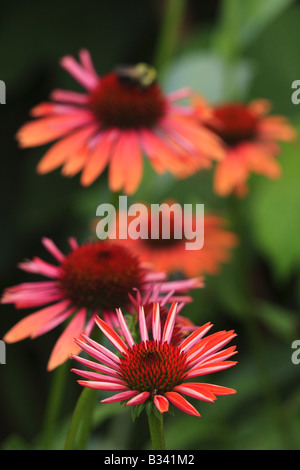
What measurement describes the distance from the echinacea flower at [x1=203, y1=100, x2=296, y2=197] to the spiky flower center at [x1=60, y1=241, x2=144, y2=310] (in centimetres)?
35

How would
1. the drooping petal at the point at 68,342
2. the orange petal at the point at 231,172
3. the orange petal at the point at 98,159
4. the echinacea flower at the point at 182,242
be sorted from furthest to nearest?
the echinacea flower at the point at 182,242
the orange petal at the point at 231,172
the orange petal at the point at 98,159
the drooping petal at the point at 68,342

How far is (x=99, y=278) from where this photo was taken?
13.5 inches

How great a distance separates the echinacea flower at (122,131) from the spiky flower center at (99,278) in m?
0.12

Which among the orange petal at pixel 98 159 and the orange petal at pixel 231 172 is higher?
the orange petal at pixel 231 172

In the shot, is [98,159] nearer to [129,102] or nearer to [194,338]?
[129,102]

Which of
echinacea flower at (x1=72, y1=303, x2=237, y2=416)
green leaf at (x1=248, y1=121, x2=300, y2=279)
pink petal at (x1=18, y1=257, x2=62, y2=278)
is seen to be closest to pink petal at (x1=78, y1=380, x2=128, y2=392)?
echinacea flower at (x1=72, y1=303, x2=237, y2=416)

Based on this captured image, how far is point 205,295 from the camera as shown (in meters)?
0.90

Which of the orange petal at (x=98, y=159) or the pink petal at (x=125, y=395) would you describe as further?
the orange petal at (x=98, y=159)

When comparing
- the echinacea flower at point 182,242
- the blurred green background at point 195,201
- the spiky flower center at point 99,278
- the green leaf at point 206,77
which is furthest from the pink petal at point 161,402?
the green leaf at point 206,77

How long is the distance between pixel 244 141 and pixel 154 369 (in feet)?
1.83

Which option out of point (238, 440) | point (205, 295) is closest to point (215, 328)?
point (205, 295)

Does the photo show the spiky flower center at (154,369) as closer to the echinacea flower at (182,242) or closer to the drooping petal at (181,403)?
the drooping petal at (181,403)

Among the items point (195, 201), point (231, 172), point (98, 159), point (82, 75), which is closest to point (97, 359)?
point (98, 159)

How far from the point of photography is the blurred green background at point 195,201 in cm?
A: 76
